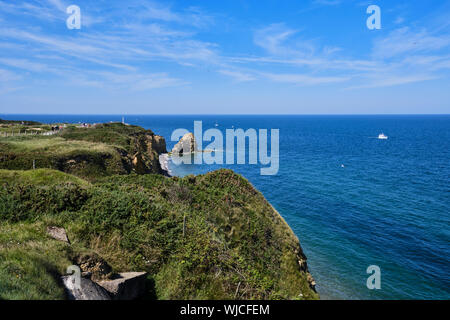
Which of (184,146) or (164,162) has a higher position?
(184,146)

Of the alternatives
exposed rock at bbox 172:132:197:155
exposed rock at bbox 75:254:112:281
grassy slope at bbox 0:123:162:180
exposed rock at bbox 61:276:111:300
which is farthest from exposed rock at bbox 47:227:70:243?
exposed rock at bbox 172:132:197:155

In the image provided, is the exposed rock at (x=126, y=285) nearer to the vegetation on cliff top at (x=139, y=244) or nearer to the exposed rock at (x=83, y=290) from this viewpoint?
the exposed rock at (x=83, y=290)

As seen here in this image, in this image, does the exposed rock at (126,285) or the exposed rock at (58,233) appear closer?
the exposed rock at (126,285)

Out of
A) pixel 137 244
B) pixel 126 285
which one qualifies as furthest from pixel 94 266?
pixel 137 244

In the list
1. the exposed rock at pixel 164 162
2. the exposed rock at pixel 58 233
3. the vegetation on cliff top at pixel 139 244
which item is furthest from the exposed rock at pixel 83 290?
the exposed rock at pixel 164 162

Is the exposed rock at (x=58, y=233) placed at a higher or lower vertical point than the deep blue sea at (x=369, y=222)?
higher

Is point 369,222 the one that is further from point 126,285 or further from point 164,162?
point 164,162
